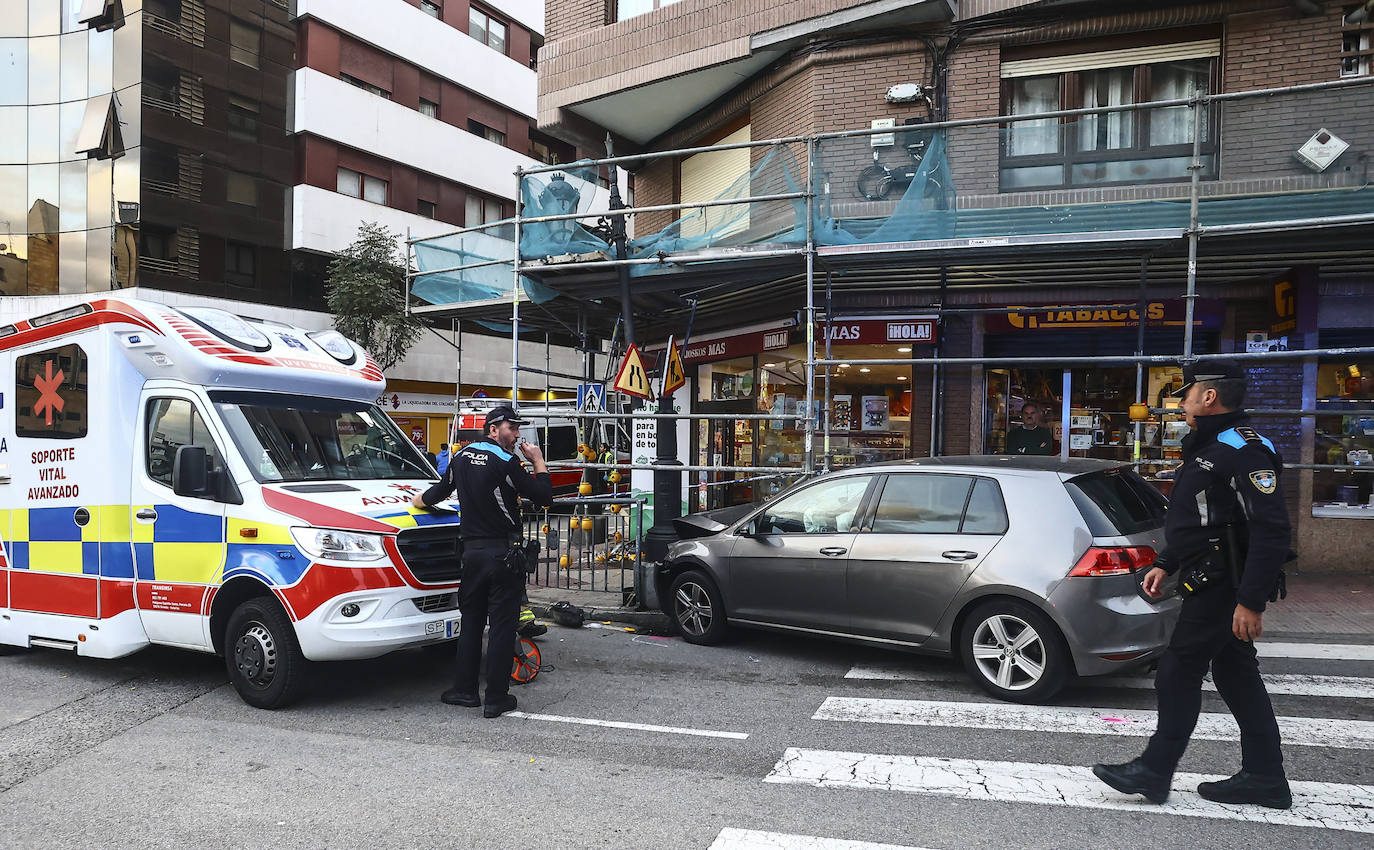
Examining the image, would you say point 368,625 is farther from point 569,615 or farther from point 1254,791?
point 1254,791

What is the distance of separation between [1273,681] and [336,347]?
7317 mm

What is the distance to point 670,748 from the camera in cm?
478

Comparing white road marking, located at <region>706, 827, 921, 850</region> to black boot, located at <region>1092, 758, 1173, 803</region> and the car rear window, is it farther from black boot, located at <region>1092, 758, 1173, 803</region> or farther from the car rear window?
the car rear window

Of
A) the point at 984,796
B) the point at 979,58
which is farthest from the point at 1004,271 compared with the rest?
the point at 984,796

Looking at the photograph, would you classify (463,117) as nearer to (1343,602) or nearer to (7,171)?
(7,171)

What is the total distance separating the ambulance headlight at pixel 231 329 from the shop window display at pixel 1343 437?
1091 cm

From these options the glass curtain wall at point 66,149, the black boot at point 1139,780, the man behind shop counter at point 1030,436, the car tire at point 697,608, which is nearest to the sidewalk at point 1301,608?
the car tire at point 697,608

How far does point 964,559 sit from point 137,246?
24.2 metres

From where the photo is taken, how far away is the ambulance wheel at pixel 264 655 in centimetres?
538

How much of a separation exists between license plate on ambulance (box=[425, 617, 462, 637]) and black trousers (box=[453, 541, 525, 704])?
0.66 ft

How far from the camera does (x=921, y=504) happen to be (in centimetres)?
614

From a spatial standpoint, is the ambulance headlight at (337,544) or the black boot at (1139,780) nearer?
the black boot at (1139,780)

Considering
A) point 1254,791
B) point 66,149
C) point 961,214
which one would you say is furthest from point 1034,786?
point 66,149

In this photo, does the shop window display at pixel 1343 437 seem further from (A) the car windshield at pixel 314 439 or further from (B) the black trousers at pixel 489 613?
(A) the car windshield at pixel 314 439
